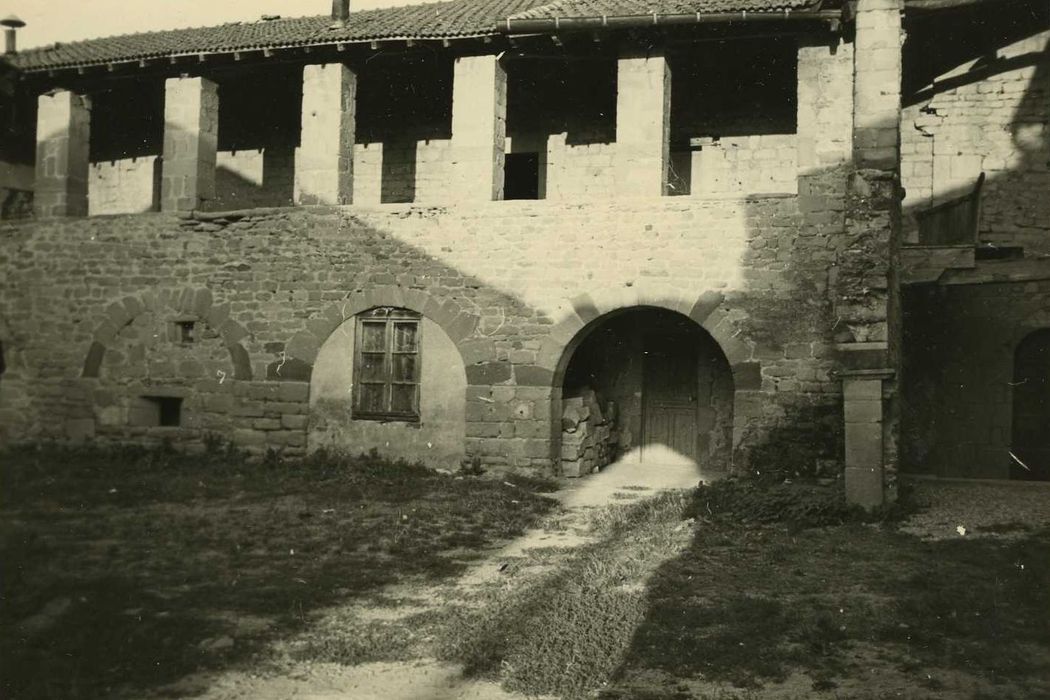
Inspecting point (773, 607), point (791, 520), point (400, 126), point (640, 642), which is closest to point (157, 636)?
point (640, 642)

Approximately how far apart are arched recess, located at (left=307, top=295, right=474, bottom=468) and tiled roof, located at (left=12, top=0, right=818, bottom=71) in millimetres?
3441

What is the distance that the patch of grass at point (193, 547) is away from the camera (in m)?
4.46

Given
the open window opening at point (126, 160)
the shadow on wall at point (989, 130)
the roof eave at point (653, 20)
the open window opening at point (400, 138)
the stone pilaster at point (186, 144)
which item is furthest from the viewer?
the open window opening at point (126, 160)

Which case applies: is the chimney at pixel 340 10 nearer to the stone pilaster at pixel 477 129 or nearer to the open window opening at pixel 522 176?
the stone pilaster at pixel 477 129

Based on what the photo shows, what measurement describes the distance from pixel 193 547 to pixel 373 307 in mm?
4838

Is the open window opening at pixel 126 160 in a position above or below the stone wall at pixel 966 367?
above

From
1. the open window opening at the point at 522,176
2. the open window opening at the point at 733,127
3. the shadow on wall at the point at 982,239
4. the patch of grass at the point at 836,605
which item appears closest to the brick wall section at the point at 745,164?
the open window opening at the point at 733,127

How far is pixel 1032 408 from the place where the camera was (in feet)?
37.8

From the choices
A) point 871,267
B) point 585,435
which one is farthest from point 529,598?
point 585,435

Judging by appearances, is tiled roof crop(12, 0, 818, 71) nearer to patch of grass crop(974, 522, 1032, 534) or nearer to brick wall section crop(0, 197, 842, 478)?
brick wall section crop(0, 197, 842, 478)

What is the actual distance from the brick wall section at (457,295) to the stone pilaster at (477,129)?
361 mm

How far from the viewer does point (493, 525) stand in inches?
317

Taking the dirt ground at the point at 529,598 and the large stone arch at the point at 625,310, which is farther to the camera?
the large stone arch at the point at 625,310

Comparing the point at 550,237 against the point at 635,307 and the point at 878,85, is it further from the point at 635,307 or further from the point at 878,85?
the point at 878,85
